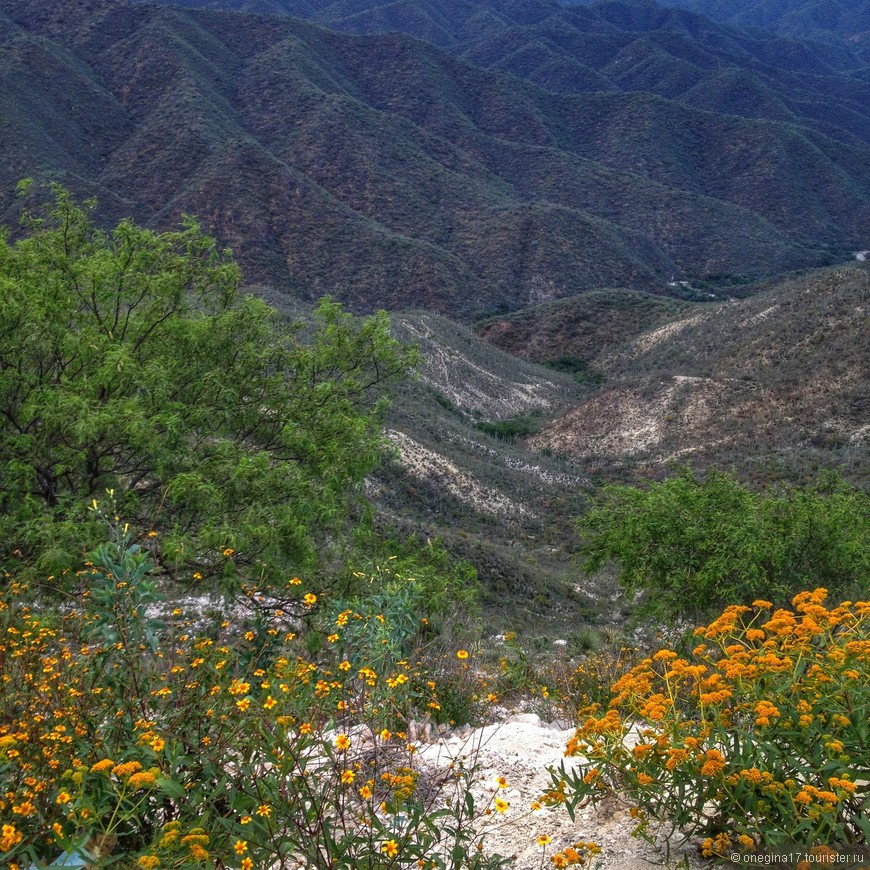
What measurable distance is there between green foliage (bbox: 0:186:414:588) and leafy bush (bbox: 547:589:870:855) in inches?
137

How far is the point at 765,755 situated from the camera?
261 cm

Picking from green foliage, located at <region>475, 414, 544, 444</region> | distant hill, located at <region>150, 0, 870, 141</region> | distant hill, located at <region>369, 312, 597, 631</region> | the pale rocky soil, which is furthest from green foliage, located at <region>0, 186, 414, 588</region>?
distant hill, located at <region>150, 0, 870, 141</region>

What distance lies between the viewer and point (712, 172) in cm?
8325

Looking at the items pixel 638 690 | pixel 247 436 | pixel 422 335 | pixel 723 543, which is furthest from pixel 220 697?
pixel 422 335

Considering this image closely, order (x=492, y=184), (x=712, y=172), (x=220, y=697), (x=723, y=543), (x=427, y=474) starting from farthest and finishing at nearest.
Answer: (x=712, y=172)
(x=492, y=184)
(x=427, y=474)
(x=723, y=543)
(x=220, y=697)

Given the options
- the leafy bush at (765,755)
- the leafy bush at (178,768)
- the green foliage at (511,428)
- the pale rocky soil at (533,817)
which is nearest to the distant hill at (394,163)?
the green foliage at (511,428)

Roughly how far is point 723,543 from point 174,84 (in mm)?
66828

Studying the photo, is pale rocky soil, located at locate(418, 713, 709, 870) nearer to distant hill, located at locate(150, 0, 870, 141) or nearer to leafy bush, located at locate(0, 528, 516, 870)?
leafy bush, located at locate(0, 528, 516, 870)

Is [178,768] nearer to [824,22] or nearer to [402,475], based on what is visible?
[402,475]

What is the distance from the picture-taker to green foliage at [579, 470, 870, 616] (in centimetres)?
980

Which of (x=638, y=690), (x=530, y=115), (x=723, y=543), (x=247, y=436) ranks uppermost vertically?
(x=530, y=115)

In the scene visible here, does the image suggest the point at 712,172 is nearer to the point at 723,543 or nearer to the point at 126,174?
the point at 126,174

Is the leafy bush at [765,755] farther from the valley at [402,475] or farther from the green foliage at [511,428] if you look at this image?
the green foliage at [511,428]

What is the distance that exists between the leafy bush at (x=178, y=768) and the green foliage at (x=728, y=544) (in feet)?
25.1
